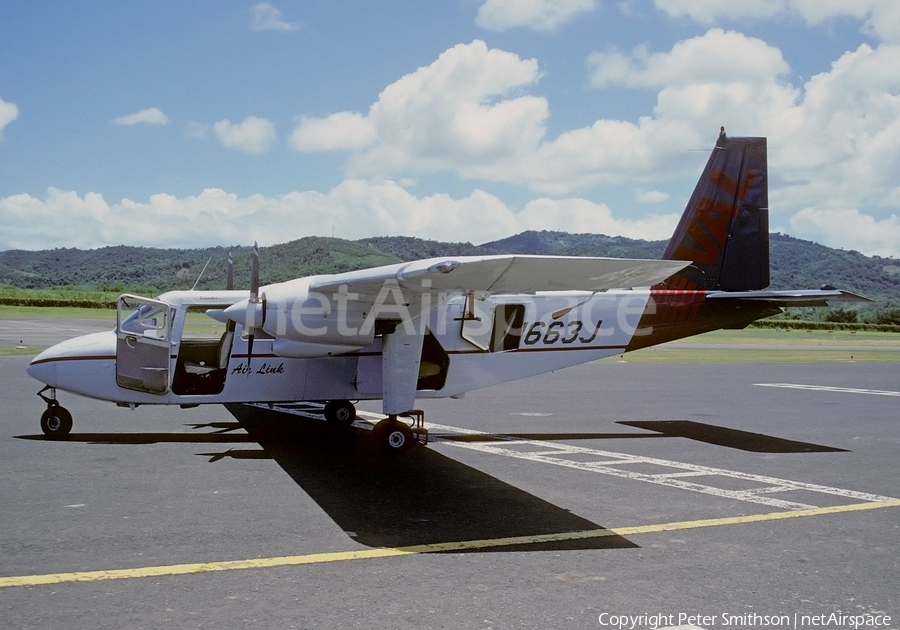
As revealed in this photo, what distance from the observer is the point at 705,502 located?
888cm

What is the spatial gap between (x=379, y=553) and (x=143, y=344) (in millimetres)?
7262

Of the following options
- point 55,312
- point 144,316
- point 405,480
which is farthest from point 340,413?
point 55,312

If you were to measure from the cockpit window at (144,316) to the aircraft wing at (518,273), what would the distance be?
14.5ft

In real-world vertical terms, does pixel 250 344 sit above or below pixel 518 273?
below

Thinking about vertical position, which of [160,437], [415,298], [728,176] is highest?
[728,176]

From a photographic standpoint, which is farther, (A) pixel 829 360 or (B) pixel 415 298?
(A) pixel 829 360

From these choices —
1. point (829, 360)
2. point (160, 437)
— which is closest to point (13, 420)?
point (160, 437)

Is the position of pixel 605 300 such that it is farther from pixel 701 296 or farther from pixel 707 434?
pixel 707 434

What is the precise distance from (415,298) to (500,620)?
20.4 ft

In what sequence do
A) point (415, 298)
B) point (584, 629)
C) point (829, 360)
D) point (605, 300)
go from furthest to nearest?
1. point (829, 360)
2. point (605, 300)
3. point (415, 298)
4. point (584, 629)

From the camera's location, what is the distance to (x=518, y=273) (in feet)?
26.8
